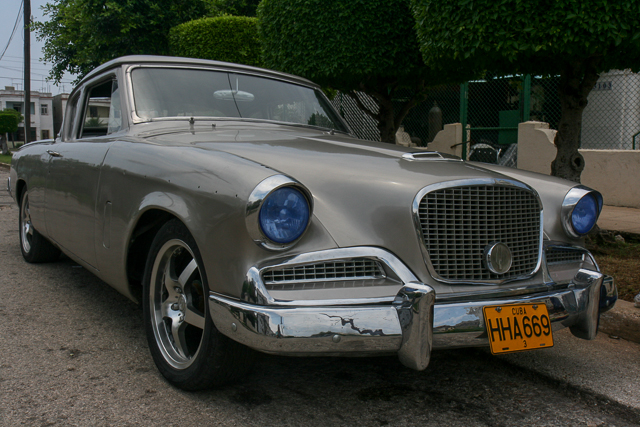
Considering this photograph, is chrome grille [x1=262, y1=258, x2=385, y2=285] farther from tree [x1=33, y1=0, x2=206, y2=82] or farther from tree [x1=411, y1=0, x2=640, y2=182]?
tree [x1=33, y1=0, x2=206, y2=82]

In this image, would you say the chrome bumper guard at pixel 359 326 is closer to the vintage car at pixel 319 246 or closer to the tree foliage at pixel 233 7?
the vintage car at pixel 319 246

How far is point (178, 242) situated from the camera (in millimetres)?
2367

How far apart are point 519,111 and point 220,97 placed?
7523 mm

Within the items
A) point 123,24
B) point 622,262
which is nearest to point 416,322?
point 622,262

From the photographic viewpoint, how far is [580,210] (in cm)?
276

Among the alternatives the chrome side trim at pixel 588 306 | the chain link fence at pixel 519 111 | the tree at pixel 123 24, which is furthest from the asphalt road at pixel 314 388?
the tree at pixel 123 24

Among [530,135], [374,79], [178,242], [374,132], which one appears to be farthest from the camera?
[374,132]

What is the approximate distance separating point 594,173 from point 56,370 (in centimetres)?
808

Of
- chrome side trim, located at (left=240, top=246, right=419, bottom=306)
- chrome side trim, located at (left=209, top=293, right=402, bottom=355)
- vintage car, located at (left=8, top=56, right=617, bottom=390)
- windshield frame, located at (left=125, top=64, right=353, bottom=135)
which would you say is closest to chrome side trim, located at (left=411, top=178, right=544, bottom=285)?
vintage car, located at (left=8, top=56, right=617, bottom=390)

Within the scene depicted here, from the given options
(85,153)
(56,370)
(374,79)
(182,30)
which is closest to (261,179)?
(56,370)

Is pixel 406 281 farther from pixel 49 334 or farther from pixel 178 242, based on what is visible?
pixel 49 334

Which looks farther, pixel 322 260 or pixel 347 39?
pixel 347 39

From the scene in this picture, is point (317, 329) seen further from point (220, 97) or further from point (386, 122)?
point (386, 122)

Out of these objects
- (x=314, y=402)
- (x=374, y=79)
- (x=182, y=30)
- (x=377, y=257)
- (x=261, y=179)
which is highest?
(x=182, y=30)
